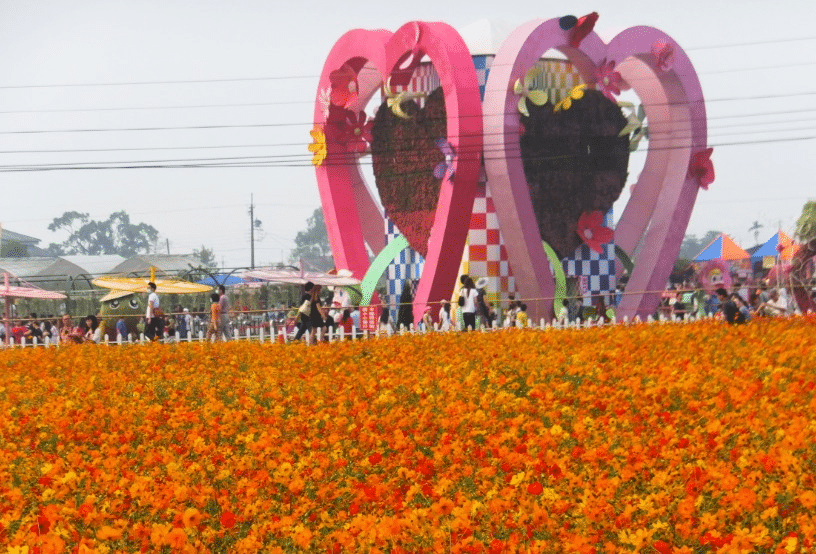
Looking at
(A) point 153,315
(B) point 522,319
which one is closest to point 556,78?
(B) point 522,319

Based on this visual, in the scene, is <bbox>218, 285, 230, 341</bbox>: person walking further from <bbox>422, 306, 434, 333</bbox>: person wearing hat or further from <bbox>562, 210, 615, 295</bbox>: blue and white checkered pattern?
<bbox>562, 210, 615, 295</bbox>: blue and white checkered pattern

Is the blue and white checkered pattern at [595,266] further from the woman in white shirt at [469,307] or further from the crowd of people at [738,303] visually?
the woman in white shirt at [469,307]

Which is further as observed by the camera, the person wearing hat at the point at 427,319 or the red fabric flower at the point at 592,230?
the red fabric flower at the point at 592,230

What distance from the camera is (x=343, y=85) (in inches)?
1248

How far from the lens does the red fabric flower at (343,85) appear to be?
31.5 metres

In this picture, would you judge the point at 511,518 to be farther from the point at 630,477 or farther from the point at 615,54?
the point at 615,54

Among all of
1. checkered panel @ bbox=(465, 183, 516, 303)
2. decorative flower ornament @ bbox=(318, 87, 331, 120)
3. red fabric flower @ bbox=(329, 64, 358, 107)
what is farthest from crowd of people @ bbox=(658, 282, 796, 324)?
decorative flower ornament @ bbox=(318, 87, 331, 120)

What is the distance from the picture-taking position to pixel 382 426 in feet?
29.7

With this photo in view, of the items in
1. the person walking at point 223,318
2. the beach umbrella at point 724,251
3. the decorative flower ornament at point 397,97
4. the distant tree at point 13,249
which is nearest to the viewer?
the person walking at point 223,318

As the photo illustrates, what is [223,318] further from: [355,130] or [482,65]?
[355,130]

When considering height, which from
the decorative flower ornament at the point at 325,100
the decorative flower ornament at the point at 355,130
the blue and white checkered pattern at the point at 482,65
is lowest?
the decorative flower ornament at the point at 355,130

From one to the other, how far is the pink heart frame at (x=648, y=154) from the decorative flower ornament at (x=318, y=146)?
5.53 m

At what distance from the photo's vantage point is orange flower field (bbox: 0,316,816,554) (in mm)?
5672

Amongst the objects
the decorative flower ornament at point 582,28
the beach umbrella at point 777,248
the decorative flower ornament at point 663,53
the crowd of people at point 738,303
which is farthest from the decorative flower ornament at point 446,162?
the beach umbrella at point 777,248
